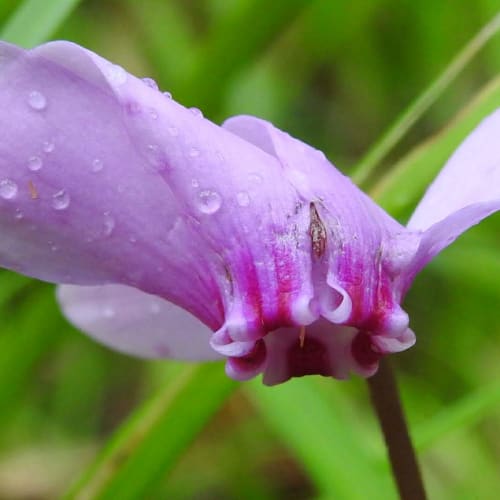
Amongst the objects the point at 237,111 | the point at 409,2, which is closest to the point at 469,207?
the point at 237,111

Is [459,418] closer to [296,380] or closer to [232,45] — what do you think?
[296,380]

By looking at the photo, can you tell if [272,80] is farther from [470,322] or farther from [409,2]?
[470,322]

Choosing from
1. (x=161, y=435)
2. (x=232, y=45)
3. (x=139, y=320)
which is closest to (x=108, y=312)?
(x=139, y=320)

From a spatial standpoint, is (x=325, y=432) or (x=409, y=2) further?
(x=409, y=2)

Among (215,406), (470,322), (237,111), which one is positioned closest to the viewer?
(215,406)

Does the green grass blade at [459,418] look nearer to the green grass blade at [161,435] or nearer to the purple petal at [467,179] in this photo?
the green grass blade at [161,435]

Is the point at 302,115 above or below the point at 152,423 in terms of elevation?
below
